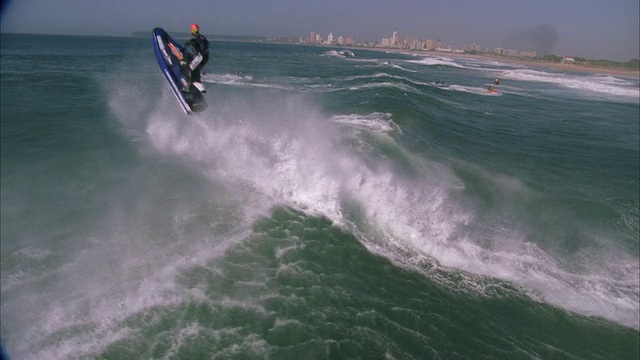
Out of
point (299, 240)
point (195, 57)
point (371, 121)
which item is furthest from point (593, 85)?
point (195, 57)

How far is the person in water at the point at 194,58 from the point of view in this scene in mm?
10367

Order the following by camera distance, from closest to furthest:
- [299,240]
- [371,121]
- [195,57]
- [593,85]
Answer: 1. [299,240]
2. [195,57]
3. [371,121]
4. [593,85]

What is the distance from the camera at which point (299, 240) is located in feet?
33.1

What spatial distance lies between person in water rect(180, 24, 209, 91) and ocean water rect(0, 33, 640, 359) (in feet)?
11.0

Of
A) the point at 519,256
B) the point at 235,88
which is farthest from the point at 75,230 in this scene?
the point at 235,88

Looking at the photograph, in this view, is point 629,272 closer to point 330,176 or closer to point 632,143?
point 330,176

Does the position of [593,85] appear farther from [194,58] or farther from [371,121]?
[194,58]

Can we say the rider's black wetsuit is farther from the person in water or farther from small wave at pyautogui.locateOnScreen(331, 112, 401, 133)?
small wave at pyautogui.locateOnScreen(331, 112, 401, 133)

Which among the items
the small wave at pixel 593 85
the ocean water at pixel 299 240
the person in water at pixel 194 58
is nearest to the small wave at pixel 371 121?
the ocean water at pixel 299 240

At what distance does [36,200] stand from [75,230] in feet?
7.41

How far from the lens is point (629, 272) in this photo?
10.8 meters

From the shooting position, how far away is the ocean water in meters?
7.05

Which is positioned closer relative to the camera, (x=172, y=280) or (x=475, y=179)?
(x=172, y=280)

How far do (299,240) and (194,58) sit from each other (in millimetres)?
5929
